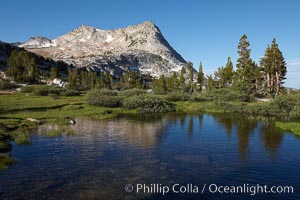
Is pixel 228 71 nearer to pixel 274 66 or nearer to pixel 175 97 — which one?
pixel 274 66

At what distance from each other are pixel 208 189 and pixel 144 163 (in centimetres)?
660

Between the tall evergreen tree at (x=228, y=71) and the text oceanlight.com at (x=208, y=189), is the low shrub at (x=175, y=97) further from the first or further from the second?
the text oceanlight.com at (x=208, y=189)

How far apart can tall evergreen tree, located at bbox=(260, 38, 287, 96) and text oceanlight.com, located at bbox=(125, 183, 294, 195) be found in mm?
68138

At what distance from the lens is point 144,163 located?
22891mm

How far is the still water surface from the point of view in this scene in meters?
17.5

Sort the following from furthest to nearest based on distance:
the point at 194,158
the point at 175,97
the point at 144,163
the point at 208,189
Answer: the point at 175,97, the point at 194,158, the point at 144,163, the point at 208,189

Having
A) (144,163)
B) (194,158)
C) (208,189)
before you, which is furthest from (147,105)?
(208,189)

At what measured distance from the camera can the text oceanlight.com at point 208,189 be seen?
Answer: 17.4m

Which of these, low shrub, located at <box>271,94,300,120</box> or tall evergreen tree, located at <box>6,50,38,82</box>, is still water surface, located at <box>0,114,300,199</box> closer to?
low shrub, located at <box>271,94,300,120</box>

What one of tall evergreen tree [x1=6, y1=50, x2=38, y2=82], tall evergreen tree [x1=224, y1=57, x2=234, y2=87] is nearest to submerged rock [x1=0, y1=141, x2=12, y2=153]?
tall evergreen tree [x1=224, y1=57, x2=234, y2=87]

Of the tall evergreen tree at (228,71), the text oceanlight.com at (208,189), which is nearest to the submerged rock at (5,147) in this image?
the text oceanlight.com at (208,189)

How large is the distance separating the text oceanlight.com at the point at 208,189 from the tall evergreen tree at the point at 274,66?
224ft

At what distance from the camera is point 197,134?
3650 cm

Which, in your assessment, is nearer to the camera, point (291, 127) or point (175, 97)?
point (291, 127)
